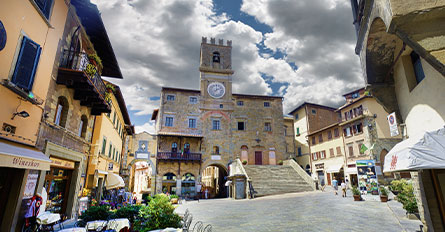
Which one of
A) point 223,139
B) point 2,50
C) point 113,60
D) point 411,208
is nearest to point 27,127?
point 2,50

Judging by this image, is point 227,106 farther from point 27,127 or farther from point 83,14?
point 27,127

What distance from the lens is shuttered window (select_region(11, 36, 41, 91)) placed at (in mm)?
6030

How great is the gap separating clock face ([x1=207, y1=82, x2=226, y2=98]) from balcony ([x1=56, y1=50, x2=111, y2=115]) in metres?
22.8

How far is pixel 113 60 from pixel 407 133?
13.9 meters

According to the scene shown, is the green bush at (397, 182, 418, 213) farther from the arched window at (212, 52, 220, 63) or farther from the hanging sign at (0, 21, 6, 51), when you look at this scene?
the arched window at (212, 52, 220, 63)

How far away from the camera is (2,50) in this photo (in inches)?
212

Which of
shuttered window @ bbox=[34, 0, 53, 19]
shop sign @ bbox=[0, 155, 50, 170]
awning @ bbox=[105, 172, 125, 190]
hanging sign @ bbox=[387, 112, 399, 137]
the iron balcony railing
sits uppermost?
shuttered window @ bbox=[34, 0, 53, 19]

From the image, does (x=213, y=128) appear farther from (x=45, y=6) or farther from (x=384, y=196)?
(x=45, y=6)

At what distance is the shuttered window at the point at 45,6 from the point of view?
22.1ft

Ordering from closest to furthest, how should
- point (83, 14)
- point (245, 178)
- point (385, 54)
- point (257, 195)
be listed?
point (385, 54) < point (83, 14) < point (257, 195) < point (245, 178)

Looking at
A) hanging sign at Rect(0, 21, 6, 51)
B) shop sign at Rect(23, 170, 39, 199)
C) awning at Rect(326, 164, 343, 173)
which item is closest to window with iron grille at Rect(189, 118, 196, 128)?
awning at Rect(326, 164, 343, 173)

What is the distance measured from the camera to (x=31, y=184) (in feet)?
22.8

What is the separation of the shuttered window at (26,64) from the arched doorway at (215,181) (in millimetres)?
23970

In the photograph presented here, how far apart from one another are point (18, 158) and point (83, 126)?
648 cm
